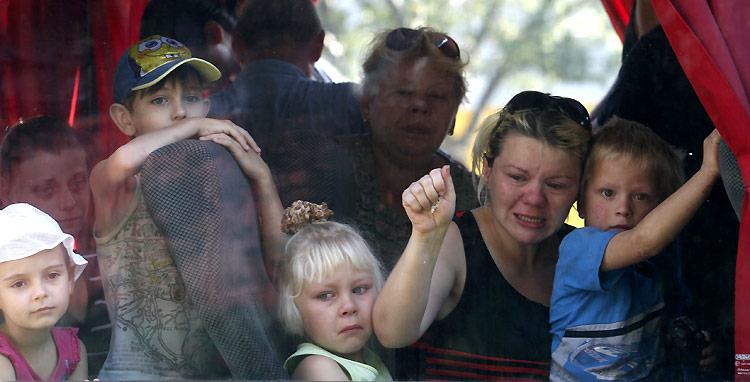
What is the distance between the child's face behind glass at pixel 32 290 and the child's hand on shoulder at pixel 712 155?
1699mm

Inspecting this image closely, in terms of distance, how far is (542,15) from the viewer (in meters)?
2.38

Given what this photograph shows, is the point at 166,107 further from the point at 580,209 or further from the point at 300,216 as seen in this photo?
the point at 580,209

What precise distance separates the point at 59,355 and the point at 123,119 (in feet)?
2.23

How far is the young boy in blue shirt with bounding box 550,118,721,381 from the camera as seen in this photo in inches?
80.5

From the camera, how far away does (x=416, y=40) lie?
2463 millimetres

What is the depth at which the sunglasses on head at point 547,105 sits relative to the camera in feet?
7.47

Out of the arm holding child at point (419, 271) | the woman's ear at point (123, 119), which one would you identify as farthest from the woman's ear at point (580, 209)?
the woman's ear at point (123, 119)

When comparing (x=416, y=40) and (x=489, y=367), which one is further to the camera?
(x=416, y=40)

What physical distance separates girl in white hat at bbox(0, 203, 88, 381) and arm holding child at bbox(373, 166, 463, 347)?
0.81 m

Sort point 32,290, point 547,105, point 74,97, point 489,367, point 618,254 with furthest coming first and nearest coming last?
point 74,97
point 547,105
point 489,367
point 618,254
point 32,290

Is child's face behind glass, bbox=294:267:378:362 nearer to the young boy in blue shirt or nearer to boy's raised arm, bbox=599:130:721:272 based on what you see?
the young boy in blue shirt

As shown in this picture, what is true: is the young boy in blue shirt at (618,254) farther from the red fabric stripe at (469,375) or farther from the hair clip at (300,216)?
the hair clip at (300,216)

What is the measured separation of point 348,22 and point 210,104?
1.68ft

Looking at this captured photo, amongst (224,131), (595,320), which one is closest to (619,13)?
(595,320)
